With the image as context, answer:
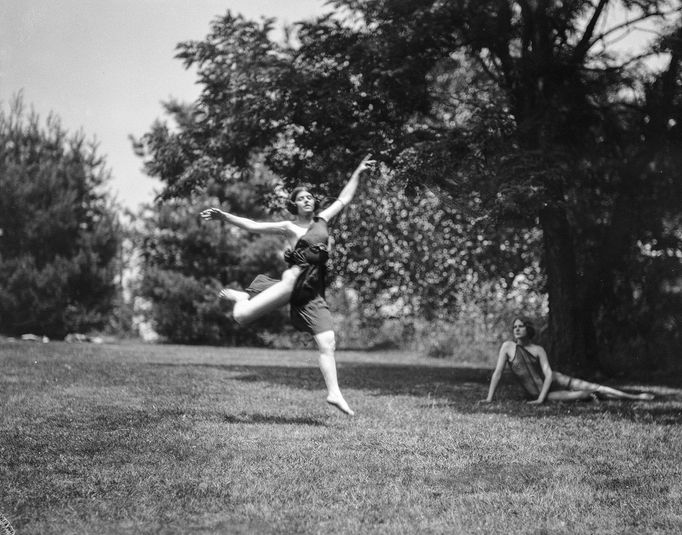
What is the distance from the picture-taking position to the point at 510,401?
9969 millimetres

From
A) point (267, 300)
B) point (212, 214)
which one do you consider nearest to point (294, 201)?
point (212, 214)

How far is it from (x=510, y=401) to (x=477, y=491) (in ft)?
17.7

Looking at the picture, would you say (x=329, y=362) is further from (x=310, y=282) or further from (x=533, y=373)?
(x=533, y=373)

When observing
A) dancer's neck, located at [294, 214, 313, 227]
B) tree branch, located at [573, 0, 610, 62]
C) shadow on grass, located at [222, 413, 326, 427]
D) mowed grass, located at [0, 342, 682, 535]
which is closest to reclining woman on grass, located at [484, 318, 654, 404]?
mowed grass, located at [0, 342, 682, 535]

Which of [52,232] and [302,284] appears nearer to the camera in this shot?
[302,284]

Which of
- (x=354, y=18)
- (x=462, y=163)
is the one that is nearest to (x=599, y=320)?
(x=462, y=163)

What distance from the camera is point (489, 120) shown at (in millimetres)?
11750

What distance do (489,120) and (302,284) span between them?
19.6 ft

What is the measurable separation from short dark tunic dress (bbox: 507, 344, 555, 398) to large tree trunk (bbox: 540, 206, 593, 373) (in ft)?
13.4

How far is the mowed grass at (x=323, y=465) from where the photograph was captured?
410 cm

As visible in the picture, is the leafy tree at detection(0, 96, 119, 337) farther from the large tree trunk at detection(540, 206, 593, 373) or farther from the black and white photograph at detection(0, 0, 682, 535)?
the large tree trunk at detection(540, 206, 593, 373)

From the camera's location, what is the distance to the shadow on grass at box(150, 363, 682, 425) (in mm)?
8812

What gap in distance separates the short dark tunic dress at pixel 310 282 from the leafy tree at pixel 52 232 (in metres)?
23.6

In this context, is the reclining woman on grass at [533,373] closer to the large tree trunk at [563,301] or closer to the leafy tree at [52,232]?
the large tree trunk at [563,301]
